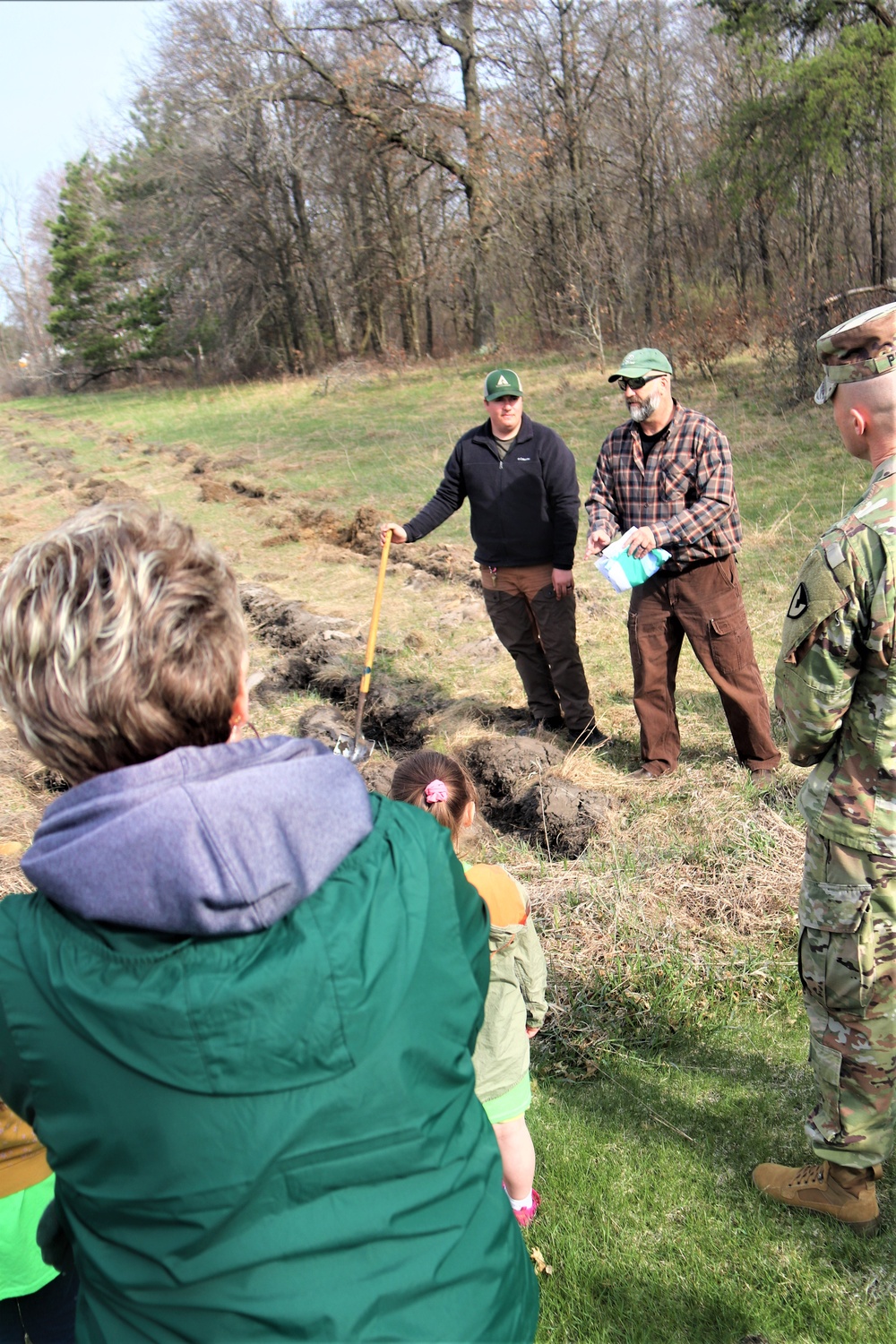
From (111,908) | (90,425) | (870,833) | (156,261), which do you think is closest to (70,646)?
(111,908)

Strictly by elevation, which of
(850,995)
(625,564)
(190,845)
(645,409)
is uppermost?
(645,409)

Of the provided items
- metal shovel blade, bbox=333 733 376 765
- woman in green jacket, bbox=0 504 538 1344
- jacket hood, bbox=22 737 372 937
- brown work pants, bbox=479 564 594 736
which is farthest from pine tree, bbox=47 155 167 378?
jacket hood, bbox=22 737 372 937

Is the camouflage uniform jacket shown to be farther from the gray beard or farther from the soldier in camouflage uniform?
the gray beard

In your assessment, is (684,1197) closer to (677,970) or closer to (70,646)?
(677,970)

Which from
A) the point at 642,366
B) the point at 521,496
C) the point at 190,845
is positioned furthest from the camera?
the point at 521,496

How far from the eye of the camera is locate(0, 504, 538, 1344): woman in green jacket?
1040 mm

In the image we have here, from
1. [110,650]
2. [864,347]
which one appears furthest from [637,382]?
[110,650]

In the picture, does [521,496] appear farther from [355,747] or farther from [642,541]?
[355,747]

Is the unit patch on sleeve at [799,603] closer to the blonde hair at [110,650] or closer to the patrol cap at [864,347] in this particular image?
the patrol cap at [864,347]

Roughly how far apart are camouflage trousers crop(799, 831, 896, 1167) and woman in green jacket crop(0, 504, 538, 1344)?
145cm

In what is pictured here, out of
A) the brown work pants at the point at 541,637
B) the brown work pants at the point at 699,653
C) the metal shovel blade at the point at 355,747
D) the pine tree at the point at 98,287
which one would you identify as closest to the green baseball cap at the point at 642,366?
the brown work pants at the point at 699,653

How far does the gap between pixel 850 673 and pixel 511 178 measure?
90.8 ft

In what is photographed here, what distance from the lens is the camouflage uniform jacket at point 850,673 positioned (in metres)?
2.21

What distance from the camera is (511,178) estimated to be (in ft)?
87.4
